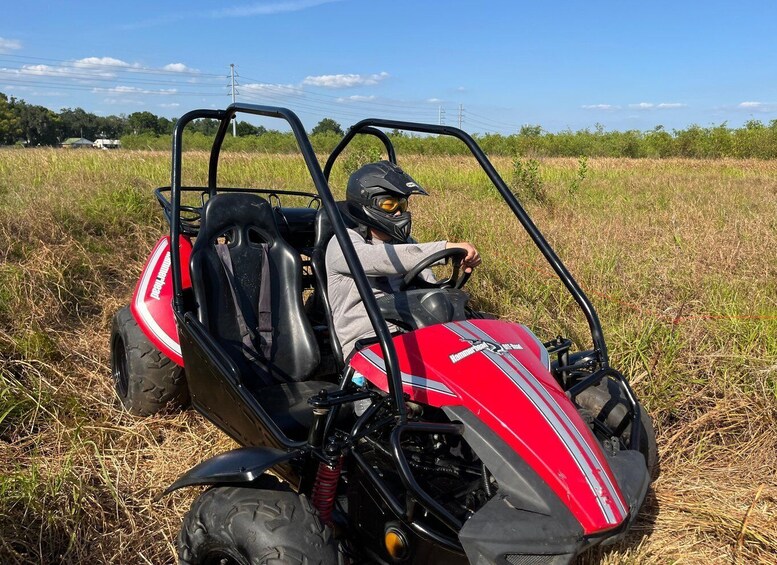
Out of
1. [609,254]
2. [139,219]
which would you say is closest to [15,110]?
[139,219]

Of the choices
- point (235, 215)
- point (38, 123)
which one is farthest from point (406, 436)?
point (38, 123)

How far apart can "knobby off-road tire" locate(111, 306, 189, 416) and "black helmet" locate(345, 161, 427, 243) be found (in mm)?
1306

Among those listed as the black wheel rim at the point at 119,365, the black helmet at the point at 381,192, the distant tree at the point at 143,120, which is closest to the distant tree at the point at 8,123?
the distant tree at the point at 143,120

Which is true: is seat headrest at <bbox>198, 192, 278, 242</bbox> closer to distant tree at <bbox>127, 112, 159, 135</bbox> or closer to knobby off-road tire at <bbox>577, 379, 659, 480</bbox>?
knobby off-road tire at <bbox>577, 379, 659, 480</bbox>

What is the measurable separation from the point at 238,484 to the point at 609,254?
4.23 m

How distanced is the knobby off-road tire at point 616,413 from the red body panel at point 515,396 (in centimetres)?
42

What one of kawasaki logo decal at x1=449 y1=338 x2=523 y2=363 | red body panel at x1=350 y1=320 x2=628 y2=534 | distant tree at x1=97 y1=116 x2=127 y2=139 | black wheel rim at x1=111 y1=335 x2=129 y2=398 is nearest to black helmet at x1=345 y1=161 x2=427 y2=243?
red body panel at x1=350 y1=320 x2=628 y2=534

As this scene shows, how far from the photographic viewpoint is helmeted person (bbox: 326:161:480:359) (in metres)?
2.68

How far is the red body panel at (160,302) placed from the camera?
10.3 feet

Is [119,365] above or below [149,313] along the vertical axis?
below

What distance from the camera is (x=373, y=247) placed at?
269cm

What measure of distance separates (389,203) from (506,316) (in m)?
2.03

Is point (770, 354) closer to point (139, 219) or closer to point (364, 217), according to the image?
point (364, 217)

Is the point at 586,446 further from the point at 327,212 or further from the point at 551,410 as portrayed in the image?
the point at 327,212
